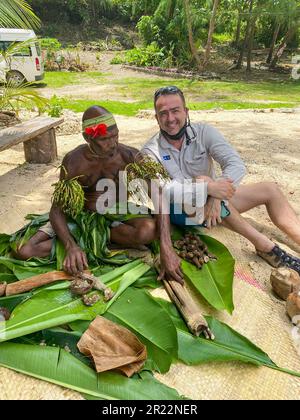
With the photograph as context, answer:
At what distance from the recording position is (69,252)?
2480 millimetres

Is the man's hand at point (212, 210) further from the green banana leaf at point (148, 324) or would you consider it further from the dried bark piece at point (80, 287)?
the dried bark piece at point (80, 287)

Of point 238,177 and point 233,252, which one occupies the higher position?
point 238,177

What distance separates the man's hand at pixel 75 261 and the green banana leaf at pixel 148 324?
0.35 metres

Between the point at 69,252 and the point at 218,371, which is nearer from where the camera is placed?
the point at 218,371

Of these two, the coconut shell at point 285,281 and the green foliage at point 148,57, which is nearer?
the coconut shell at point 285,281

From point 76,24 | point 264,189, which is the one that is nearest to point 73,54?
point 76,24

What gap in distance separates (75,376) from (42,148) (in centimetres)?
401

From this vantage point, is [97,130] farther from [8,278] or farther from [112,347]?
[112,347]

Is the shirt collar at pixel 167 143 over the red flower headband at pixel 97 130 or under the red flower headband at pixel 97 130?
under

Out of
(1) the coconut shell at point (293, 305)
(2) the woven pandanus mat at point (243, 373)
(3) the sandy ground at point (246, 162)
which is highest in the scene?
(1) the coconut shell at point (293, 305)

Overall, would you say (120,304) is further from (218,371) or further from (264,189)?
(264,189)

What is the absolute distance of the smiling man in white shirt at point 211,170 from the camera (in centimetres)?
275

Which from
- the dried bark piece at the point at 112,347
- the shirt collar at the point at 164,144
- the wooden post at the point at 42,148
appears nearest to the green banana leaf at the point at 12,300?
the dried bark piece at the point at 112,347
